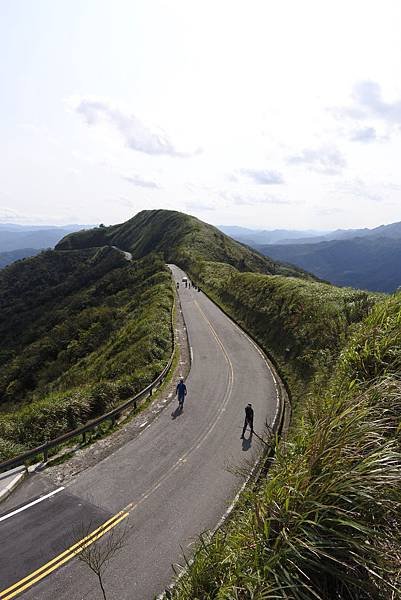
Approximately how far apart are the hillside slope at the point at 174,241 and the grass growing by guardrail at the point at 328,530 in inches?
2698

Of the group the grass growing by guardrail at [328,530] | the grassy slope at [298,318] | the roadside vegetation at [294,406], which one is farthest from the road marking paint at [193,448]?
the grass growing by guardrail at [328,530]

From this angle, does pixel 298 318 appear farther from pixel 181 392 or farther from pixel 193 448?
pixel 193 448

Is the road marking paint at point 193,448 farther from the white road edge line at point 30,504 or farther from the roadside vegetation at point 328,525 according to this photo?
the roadside vegetation at point 328,525

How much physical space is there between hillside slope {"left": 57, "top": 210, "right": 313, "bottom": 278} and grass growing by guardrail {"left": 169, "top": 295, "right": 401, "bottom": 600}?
6853 centimetres

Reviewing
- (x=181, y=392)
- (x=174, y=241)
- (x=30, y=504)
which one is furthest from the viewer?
(x=174, y=241)

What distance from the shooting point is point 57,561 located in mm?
9953

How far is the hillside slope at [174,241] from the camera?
299 feet

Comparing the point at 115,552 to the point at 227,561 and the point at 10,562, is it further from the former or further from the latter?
the point at 227,561

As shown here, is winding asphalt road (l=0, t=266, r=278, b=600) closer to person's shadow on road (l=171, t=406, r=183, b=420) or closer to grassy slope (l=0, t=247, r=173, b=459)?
person's shadow on road (l=171, t=406, r=183, b=420)

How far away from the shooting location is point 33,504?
480 inches

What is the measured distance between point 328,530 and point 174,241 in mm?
104466

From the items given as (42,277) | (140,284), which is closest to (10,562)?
(140,284)

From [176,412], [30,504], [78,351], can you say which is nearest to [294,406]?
[176,412]

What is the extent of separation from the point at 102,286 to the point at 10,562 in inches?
2558
